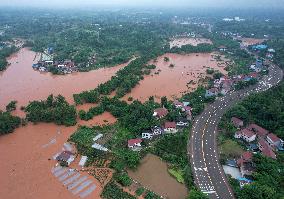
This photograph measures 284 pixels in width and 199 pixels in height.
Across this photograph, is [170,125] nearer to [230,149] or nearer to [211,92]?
[230,149]

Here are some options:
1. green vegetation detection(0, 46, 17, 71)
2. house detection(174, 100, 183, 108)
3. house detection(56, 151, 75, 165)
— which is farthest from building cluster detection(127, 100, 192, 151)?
green vegetation detection(0, 46, 17, 71)

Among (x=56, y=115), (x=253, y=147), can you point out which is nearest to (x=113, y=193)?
(x=56, y=115)

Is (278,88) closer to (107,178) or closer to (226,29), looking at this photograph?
(107,178)

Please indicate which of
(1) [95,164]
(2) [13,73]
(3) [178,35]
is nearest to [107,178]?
(1) [95,164]

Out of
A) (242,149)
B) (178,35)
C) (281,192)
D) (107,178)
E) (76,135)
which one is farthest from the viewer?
(178,35)

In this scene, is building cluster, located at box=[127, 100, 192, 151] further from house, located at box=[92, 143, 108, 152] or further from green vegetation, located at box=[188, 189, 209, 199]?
green vegetation, located at box=[188, 189, 209, 199]

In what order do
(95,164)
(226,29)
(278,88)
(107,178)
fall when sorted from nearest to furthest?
(107,178)
(95,164)
(278,88)
(226,29)

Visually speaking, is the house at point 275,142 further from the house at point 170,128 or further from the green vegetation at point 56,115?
the green vegetation at point 56,115
